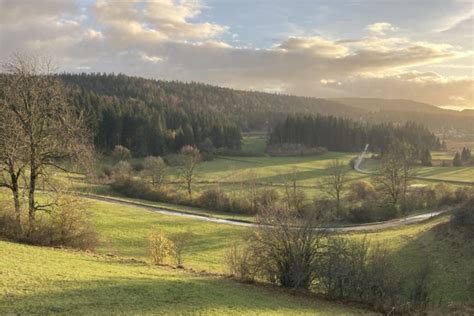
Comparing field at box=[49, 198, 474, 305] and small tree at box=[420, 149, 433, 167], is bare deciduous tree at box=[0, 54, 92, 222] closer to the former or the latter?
field at box=[49, 198, 474, 305]

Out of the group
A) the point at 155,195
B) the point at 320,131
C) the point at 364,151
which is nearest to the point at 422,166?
the point at 364,151

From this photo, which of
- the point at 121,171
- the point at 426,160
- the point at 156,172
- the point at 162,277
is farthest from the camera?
the point at 426,160

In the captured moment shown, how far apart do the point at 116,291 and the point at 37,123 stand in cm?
1992

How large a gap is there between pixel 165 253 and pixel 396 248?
24.4 meters

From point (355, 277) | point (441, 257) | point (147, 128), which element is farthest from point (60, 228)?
point (147, 128)

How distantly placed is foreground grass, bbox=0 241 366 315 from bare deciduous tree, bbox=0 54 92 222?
28.9 ft

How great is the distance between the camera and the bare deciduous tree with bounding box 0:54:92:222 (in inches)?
1298

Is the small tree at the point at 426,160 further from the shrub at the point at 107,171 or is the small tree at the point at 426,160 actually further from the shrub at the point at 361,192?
the shrub at the point at 107,171

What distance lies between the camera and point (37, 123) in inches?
→ 1361

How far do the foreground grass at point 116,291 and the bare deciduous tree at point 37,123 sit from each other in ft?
28.9

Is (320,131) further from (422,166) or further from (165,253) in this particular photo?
(165,253)

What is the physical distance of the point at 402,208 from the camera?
74.5m

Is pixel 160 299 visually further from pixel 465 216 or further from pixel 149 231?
pixel 465 216

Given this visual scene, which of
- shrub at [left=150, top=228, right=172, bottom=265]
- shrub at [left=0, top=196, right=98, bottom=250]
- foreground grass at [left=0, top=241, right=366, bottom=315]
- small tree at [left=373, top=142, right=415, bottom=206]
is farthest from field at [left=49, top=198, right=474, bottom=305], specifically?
small tree at [left=373, top=142, right=415, bottom=206]
